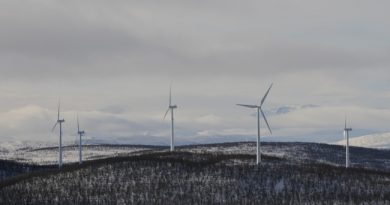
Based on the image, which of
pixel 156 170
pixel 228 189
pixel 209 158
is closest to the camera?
pixel 228 189

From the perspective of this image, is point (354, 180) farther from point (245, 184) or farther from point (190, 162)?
point (190, 162)

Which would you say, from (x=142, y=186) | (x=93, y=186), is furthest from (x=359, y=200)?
(x=93, y=186)

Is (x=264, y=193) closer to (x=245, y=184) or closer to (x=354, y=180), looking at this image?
(x=245, y=184)

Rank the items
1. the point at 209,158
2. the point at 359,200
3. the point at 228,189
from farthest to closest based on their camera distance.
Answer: the point at 209,158, the point at 228,189, the point at 359,200

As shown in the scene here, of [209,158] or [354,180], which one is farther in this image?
[209,158]

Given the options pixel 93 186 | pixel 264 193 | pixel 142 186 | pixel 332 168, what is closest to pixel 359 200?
pixel 264 193

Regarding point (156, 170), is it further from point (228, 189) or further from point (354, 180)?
point (354, 180)

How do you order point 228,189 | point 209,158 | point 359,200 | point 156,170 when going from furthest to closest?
point 209,158 < point 156,170 < point 228,189 < point 359,200

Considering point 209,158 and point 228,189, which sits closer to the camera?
point 228,189

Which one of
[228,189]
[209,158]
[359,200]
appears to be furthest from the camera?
[209,158]
